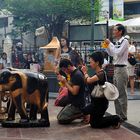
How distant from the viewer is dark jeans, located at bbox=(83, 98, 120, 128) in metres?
7.50

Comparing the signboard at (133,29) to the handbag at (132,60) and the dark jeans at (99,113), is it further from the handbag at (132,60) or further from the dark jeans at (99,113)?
the dark jeans at (99,113)

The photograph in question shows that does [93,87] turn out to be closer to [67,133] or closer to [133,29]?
[67,133]

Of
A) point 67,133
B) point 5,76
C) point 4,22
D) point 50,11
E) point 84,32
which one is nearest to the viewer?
point 67,133

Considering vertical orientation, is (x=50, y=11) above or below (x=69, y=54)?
above

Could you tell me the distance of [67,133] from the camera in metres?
7.20

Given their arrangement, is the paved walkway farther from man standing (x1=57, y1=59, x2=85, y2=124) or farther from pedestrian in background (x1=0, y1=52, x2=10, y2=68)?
pedestrian in background (x1=0, y1=52, x2=10, y2=68)

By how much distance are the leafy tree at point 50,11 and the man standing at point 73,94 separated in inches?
868

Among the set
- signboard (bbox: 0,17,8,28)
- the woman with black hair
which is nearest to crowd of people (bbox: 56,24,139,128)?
the woman with black hair

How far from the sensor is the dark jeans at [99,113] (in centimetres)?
750

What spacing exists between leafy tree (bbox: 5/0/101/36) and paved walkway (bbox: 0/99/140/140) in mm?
22615

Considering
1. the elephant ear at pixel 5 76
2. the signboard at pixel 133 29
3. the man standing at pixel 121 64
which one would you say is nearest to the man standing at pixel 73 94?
the man standing at pixel 121 64

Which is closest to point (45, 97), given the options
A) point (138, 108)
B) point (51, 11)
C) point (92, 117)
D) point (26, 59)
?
point (92, 117)

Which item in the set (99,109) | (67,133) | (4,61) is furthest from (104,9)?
(67,133)

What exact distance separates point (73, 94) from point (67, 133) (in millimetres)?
889
